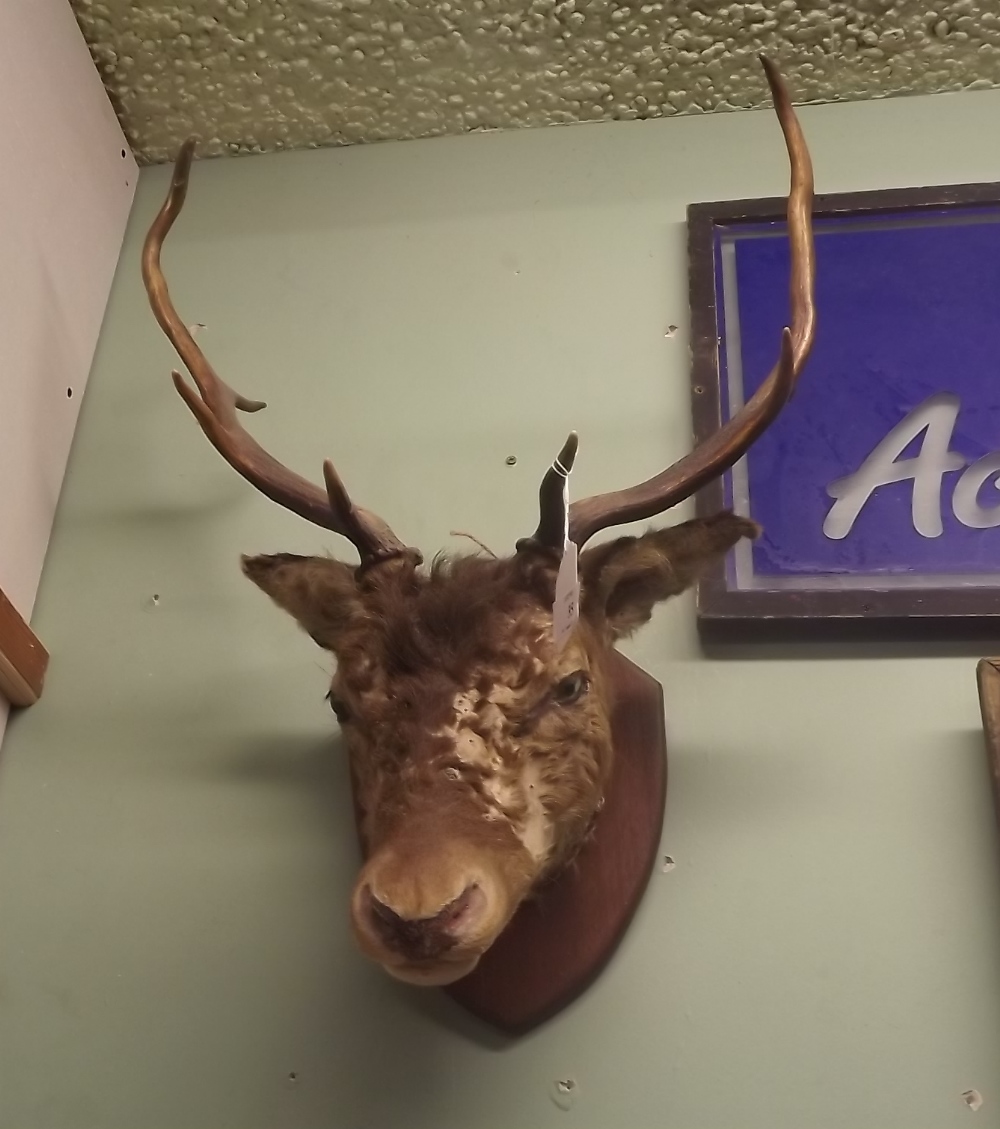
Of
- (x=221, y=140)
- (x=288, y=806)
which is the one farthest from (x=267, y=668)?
(x=221, y=140)

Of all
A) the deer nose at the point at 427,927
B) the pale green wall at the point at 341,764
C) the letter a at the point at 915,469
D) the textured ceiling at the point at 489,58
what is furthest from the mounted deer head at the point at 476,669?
the textured ceiling at the point at 489,58

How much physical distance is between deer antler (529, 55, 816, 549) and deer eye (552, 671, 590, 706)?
Answer: 0.12 meters

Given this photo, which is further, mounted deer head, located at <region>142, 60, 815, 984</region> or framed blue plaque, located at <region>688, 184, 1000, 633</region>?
framed blue plaque, located at <region>688, 184, 1000, 633</region>

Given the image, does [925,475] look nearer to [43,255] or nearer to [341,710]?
[341,710]

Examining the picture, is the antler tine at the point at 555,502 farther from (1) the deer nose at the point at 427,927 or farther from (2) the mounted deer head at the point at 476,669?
(1) the deer nose at the point at 427,927

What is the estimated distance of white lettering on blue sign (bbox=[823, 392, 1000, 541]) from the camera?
1312 millimetres

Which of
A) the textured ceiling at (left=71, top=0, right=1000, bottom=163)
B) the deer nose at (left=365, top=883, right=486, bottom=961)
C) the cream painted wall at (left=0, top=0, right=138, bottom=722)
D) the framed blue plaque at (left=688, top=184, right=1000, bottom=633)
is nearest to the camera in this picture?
the deer nose at (left=365, top=883, right=486, bottom=961)

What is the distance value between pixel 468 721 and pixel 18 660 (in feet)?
2.32

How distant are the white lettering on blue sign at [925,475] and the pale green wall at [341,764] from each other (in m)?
0.18

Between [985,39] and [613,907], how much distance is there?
134cm

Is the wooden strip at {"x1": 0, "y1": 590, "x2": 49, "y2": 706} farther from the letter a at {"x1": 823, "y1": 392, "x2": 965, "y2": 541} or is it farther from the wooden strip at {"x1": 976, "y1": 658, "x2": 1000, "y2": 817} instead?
the wooden strip at {"x1": 976, "y1": 658, "x2": 1000, "y2": 817}

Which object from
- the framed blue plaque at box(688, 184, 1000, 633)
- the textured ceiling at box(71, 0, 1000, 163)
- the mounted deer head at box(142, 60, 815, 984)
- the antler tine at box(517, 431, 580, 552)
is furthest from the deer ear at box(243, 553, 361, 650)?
the textured ceiling at box(71, 0, 1000, 163)

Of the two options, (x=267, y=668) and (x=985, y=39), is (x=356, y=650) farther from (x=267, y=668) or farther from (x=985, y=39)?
(x=985, y=39)

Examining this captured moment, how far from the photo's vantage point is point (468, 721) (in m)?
0.93
